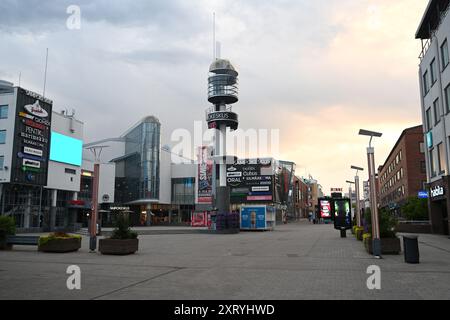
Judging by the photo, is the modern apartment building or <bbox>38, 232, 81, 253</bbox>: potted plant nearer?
<bbox>38, 232, 81, 253</bbox>: potted plant

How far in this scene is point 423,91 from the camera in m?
37.3

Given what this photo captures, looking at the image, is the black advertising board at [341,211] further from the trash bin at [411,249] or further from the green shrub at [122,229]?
the green shrub at [122,229]

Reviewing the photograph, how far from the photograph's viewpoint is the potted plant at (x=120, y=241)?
18344mm

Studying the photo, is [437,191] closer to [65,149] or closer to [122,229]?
[122,229]

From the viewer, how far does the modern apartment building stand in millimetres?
29797

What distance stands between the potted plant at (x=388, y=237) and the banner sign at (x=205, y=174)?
192ft

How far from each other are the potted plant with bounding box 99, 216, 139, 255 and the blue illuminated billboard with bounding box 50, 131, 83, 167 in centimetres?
3749

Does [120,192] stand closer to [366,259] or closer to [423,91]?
[423,91]

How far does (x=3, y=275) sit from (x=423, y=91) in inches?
1422

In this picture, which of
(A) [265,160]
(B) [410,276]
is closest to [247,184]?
(A) [265,160]

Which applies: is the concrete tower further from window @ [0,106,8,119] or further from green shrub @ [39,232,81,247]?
green shrub @ [39,232,81,247]

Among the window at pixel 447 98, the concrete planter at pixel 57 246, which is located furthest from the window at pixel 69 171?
Answer: the window at pixel 447 98

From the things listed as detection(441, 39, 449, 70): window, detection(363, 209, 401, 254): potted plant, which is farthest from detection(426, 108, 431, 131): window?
detection(363, 209, 401, 254): potted plant
